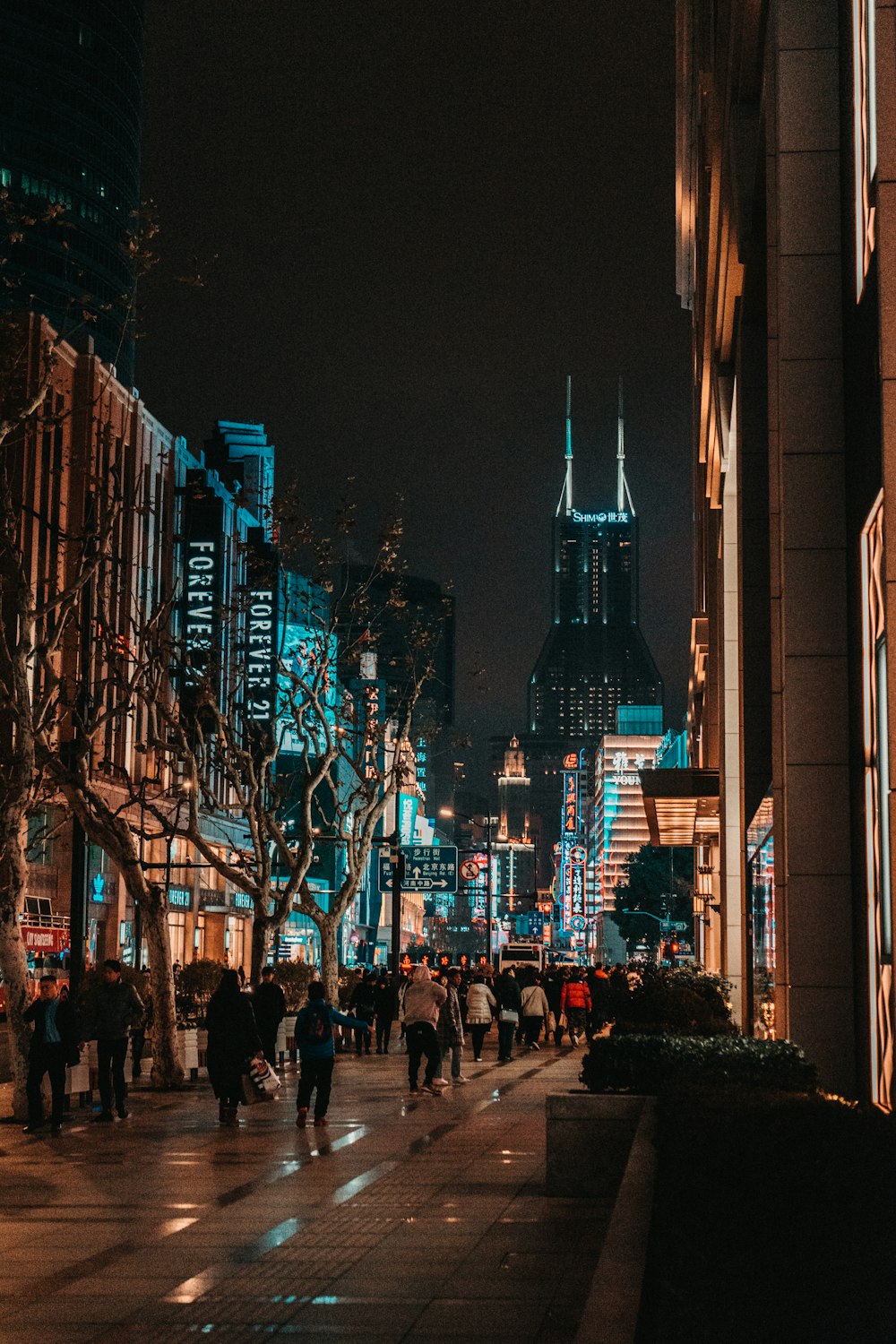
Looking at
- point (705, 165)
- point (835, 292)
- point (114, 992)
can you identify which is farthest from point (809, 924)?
point (705, 165)

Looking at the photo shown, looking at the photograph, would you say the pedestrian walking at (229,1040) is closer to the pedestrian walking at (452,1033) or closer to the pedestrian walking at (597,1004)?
the pedestrian walking at (452,1033)

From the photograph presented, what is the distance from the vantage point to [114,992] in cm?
1853

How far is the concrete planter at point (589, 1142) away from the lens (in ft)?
40.4

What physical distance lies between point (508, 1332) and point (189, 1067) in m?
19.2

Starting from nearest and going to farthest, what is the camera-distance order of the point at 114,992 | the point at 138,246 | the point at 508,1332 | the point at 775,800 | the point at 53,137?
the point at 508,1332
the point at 775,800
the point at 114,992
the point at 138,246
the point at 53,137

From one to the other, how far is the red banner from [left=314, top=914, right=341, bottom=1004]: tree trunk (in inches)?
533

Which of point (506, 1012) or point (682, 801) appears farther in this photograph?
point (682, 801)

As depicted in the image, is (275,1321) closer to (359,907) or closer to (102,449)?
(102,449)

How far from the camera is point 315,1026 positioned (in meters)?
18.5

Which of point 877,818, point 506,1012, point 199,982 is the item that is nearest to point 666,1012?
point 877,818

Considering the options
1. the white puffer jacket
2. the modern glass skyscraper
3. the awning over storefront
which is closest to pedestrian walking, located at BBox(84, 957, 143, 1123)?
the white puffer jacket

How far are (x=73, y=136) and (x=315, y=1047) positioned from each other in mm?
104775

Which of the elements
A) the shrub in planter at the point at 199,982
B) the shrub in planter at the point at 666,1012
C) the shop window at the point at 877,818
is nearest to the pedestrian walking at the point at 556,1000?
the shrub in planter at the point at 199,982

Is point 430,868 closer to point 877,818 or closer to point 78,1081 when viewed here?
point 78,1081
